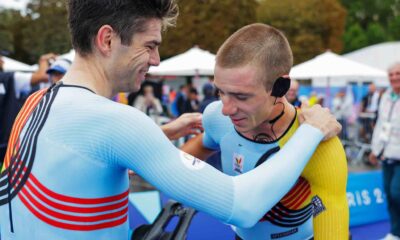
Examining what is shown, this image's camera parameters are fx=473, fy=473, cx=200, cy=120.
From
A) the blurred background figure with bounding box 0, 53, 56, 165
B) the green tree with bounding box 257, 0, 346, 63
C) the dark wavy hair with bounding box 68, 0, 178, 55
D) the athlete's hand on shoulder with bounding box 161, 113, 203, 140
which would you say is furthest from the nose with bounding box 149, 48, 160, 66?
the green tree with bounding box 257, 0, 346, 63

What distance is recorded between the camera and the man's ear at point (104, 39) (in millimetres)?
1466

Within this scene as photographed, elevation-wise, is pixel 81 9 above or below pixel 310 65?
above

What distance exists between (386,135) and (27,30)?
3518cm

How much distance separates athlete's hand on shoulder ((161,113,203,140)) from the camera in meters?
2.45

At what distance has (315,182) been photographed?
1.85 meters

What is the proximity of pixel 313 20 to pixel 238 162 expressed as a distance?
44295 mm

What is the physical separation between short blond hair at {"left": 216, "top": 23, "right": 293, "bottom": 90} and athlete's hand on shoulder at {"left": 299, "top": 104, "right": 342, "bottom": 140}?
0.23 m

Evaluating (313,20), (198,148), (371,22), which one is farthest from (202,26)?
(371,22)

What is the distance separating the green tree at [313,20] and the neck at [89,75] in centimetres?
4268

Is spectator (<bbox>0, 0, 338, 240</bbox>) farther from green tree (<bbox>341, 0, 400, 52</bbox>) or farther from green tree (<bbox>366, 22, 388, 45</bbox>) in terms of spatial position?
green tree (<bbox>366, 22, 388, 45</bbox>)

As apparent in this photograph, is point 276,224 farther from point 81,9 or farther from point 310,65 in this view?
point 310,65

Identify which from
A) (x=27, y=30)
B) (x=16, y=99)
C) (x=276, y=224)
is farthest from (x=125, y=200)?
(x=27, y=30)

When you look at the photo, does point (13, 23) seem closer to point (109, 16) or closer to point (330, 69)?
point (330, 69)

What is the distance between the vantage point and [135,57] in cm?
153
